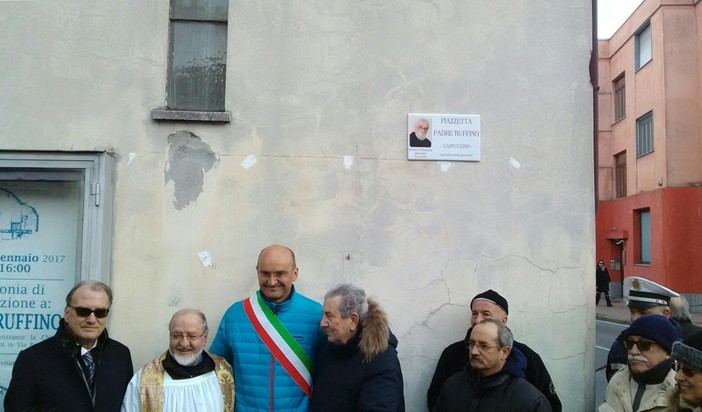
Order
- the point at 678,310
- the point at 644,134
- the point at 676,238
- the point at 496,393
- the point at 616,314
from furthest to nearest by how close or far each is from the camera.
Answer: the point at 644,134 < the point at 676,238 < the point at 616,314 < the point at 678,310 < the point at 496,393

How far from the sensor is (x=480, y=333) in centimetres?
317

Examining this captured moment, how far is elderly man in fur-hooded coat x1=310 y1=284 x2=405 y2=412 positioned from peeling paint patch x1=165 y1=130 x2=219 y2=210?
1442mm

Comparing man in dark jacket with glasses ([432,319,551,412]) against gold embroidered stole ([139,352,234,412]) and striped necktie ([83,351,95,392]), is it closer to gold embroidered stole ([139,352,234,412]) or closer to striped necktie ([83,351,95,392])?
gold embroidered stole ([139,352,234,412])

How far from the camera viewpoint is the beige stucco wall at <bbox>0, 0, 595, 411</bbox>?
4.34m

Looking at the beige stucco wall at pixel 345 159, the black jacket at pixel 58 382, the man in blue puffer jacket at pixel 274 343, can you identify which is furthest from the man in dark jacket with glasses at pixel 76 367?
the beige stucco wall at pixel 345 159

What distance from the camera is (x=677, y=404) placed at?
2.82m

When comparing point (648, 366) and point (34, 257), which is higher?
point (34, 257)

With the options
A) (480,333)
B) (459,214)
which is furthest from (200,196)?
(480,333)

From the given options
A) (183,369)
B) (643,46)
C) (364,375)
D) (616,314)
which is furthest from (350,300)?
(643,46)

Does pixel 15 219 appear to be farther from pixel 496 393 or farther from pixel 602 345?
pixel 602 345

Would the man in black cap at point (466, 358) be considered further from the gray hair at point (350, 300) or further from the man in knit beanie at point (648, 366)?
the gray hair at point (350, 300)

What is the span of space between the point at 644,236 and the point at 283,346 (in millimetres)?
23334

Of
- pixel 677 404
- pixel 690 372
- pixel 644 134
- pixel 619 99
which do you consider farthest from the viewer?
pixel 619 99

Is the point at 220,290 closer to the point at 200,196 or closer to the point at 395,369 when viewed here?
the point at 200,196
